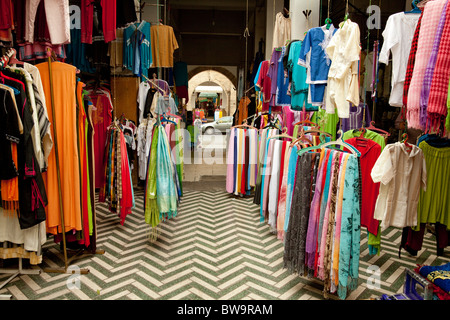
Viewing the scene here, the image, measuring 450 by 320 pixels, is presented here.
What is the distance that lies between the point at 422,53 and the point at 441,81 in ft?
0.82

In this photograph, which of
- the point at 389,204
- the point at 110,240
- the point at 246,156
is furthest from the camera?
the point at 246,156

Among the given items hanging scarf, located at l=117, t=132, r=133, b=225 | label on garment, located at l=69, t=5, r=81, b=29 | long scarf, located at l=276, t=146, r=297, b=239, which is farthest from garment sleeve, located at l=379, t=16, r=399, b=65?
label on garment, located at l=69, t=5, r=81, b=29

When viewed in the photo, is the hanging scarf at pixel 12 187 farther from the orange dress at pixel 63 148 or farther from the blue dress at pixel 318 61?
the blue dress at pixel 318 61

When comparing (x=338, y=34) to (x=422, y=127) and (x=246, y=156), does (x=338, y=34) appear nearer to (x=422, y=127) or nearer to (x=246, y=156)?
(x=422, y=127)

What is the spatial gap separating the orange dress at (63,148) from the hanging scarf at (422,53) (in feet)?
9.07

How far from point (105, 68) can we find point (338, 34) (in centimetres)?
485

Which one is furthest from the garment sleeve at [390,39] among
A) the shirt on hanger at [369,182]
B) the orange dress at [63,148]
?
the orange dress at [63,148]

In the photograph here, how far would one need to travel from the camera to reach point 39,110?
2670mm

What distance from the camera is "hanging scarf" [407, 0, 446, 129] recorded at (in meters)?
1.80

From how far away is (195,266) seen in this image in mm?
3236

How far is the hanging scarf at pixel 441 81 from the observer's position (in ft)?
5.47

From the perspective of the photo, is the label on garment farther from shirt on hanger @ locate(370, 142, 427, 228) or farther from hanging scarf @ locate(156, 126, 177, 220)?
shirt on hanger @ locate(370, 142, 427, 228)

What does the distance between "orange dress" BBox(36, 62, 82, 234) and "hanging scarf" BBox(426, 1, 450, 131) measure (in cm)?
285
